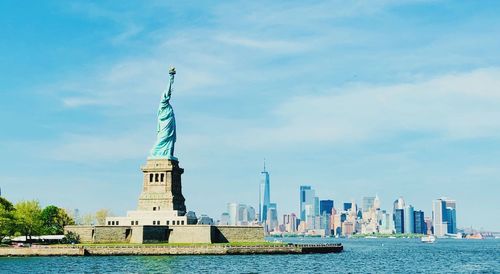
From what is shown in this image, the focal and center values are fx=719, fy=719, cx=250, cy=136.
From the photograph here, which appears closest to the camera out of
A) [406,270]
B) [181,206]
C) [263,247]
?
[406,270]

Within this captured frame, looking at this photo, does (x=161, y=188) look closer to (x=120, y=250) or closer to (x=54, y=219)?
(x=120, y=250)

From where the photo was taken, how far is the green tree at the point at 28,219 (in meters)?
110

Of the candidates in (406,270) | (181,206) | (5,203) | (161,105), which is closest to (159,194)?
(181,206)

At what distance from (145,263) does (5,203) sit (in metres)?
39.8

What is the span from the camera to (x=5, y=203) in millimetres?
114562

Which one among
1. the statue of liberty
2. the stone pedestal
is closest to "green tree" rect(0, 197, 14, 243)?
the stone pedestal

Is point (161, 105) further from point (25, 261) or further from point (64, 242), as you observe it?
point (25, 261)

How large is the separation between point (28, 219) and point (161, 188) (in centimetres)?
2103

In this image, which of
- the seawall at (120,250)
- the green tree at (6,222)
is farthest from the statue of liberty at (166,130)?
the green tree at (6,222)

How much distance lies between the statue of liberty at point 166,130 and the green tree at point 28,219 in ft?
67.7

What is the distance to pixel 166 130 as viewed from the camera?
115875 mm

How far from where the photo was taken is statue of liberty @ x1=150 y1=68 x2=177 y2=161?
11475 centimetres

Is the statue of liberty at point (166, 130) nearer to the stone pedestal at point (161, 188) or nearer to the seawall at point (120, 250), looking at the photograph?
the stone pedestal at point (161, 188)

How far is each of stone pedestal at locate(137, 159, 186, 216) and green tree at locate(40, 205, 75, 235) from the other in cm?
2086
